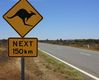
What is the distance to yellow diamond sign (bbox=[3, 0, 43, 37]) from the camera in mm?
9094

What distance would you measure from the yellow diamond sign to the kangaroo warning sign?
0.59 ft

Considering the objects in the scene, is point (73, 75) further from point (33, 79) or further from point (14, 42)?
point (14, 42)

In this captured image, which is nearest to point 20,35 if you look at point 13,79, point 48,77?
point 13,79

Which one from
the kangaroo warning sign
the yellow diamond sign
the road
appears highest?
the yellow diamond sign

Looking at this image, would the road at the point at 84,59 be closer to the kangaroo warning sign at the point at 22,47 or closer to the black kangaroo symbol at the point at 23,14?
the kangaroo warning sign at the point at 22,47

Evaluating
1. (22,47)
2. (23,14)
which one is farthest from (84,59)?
(23,14)

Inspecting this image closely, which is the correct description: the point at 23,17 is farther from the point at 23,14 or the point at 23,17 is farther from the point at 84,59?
the point at 84,59

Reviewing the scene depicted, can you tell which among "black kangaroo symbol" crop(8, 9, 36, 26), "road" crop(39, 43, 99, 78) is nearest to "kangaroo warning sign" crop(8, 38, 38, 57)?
"black kangaroo symbol" crop(8, 9, 36, 26)

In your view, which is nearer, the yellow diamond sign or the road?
the yellow diamond sign

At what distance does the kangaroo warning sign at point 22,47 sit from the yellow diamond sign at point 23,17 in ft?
0.59

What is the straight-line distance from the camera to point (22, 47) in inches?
360

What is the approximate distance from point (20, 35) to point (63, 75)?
6.68 m

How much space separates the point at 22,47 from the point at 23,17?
0.75 metres

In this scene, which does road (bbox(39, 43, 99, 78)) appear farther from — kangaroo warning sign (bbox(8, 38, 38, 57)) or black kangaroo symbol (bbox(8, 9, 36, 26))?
black kangaroo symbol (bbox(8, 9, 36, 26))
